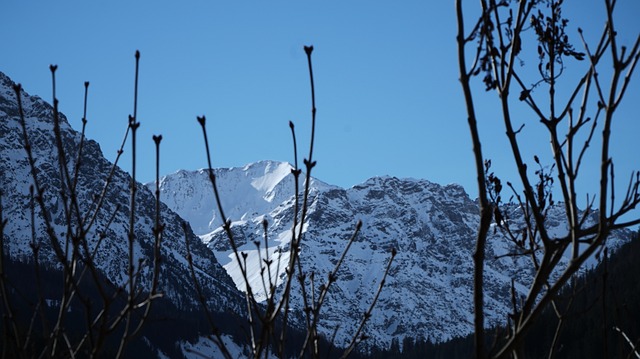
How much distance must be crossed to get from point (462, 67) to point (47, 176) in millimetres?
204649

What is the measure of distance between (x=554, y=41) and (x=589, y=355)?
6600 cm

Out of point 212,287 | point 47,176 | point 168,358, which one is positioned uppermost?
point 47,176

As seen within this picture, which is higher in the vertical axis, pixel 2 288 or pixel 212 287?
pixel 212 287

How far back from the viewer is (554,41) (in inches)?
102

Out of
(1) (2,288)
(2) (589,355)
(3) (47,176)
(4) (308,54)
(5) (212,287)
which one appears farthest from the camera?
(3) (47,176)

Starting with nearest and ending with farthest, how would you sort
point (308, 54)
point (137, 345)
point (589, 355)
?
point (308, 54) < point (589, 355) < point (137, 345)

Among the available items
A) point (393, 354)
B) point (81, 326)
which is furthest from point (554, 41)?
point (393, 354)

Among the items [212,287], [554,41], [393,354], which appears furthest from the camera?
[212,287]

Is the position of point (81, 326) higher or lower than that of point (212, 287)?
lower

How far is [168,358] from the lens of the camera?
96250 millimetres

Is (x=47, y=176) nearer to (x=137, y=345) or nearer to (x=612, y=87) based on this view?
(x=137, y=345)

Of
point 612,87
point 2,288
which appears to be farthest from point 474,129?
point 2,288

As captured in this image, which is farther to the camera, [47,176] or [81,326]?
[47,176]

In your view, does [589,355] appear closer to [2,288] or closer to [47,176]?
[2,288]
